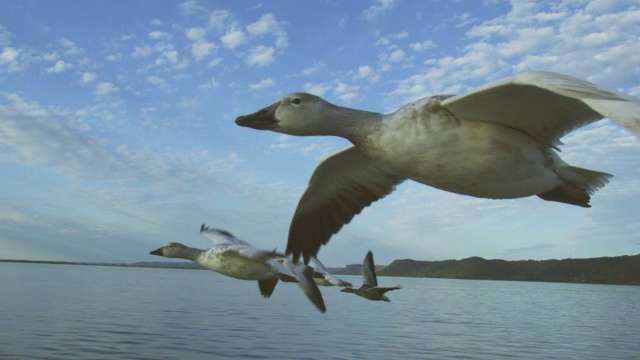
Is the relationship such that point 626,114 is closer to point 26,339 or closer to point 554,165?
point 554,165

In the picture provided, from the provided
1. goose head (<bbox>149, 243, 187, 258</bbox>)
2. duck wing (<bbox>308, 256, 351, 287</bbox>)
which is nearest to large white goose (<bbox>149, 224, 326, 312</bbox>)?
duck wing (<bbox>308, 256, 351, 287</bbox>)

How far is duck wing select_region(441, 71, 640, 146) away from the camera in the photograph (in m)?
4.07

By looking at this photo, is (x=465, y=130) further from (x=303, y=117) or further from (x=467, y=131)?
(x=303, y=117)

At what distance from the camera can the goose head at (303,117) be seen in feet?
14.6

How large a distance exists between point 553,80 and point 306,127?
1710mm

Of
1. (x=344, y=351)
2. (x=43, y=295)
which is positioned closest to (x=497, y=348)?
(x=344, y=351)

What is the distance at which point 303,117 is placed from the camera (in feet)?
14.8

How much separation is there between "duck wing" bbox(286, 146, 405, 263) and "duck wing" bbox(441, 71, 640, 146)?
6.96 ft

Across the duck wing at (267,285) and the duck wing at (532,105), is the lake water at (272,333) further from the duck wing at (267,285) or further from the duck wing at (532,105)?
the duck wing at (532,105)

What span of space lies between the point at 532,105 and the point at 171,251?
17.7m

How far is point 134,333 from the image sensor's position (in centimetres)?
5262

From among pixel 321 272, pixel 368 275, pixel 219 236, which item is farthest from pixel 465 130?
pixel 219 236

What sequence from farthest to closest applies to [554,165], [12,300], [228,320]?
[12,300] < [228,320] < [554,165]

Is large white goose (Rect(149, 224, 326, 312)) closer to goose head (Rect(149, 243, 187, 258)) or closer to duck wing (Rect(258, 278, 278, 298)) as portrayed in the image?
duck wing (Rect(258, 278, 278, 298))
